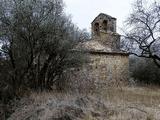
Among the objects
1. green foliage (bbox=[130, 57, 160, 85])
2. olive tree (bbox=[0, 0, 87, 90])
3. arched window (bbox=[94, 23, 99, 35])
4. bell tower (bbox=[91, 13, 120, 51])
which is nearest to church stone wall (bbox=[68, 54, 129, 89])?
green foliage (bbox=[130, 57, 160, 85])

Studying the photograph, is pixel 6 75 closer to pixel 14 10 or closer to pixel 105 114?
pixel 14 10

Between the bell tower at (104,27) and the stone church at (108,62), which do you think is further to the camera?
the bell tower at (104,27)

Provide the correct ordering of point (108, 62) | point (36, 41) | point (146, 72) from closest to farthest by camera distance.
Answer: point (36, 41) → point (108, 62) → point (146, 72)

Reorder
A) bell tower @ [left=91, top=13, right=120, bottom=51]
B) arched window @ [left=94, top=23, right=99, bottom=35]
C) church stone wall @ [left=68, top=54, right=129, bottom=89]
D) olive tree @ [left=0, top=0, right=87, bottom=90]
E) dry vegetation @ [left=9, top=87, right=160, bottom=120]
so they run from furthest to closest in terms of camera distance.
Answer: arched window @ [left=94, top=23, right=99, bottom=35], bell tower @ [left=91, top=13, right=120, bottom=51], church stone wall @ [left=68, top=54, right=129, bottom=89], olive tree @ [left=0, top=0, right=87, bottom=90], dry vegetation @ [left=9, top=87, right=160, bottom=120]

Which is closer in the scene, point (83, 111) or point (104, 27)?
point (83, 111)

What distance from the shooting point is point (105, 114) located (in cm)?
997

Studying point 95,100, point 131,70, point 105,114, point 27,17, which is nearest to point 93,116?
point 105,114

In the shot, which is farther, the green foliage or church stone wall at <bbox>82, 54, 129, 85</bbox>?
the green foliage

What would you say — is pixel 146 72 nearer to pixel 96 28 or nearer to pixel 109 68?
pixel 109 68

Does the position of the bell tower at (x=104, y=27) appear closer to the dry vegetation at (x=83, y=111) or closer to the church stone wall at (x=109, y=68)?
the church stone wall at (x=109, y=68)

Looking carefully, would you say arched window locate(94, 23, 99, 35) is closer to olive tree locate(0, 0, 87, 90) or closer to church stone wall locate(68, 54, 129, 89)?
church stone wall locate(68, 54, 129, 89)

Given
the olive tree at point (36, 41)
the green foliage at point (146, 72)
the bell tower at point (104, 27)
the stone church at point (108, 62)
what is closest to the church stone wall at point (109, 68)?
the stone church at point (108, 62)

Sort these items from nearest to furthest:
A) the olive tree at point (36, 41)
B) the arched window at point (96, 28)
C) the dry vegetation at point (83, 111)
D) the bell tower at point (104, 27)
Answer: the dry vegetation at point (83, 111) < the olive tree at point (36, 41) < the bell tower at point (104, 27) < the arched window at point (96, 28)

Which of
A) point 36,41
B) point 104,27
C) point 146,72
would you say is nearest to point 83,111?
point 36,41
